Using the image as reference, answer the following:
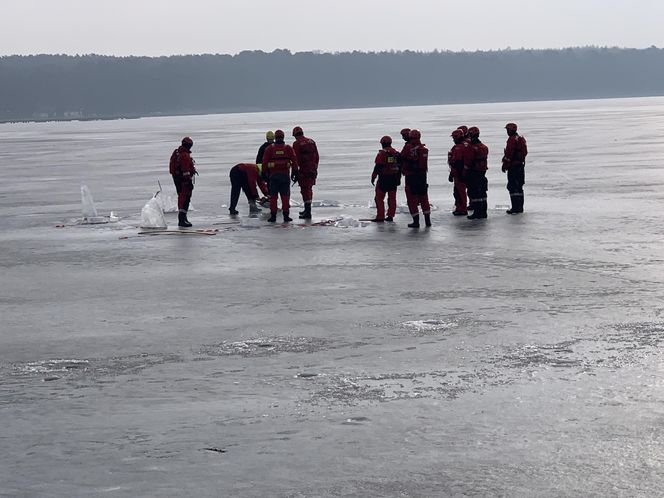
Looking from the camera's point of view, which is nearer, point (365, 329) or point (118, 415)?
point (118, 415)

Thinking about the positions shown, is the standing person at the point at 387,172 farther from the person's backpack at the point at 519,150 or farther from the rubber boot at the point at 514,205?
the person's backpack at the point at 519,150

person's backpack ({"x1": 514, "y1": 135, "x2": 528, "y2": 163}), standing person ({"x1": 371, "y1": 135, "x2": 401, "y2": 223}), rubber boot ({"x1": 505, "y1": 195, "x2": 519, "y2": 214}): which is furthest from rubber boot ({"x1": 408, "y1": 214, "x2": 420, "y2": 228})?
person's backpack ({"x1": 514, "y1": 135, "x2": 528, "y2": 163})

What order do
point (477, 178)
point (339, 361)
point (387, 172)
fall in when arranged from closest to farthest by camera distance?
point (339, 361)
point (387, 172)
point (477, 178)

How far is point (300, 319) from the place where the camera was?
1089 cm

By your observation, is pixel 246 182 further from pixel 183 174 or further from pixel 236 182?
pixel 183 174

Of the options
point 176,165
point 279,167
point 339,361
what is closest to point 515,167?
point 279,167

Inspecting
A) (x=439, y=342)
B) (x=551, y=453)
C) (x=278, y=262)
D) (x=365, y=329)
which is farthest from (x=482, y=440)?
(x=278, y=262)

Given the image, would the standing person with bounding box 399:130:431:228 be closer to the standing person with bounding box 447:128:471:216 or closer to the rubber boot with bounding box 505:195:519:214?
the standing person with bounding box 447:128:471:216

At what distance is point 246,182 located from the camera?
21734 millimetres

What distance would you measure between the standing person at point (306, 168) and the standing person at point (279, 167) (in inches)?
16.2

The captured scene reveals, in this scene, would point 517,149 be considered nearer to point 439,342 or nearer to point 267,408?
point 439,342

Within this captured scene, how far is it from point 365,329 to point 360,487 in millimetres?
4376

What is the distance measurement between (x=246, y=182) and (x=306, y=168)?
5.37 ft

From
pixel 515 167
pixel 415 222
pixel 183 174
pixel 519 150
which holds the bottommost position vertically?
pixel 415 222
